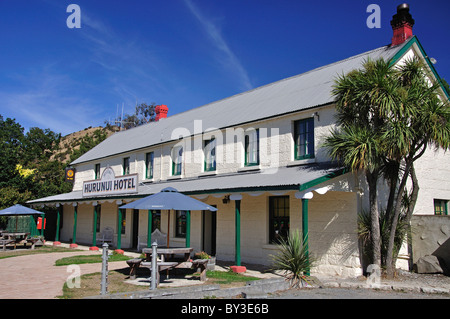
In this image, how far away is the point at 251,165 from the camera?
15.3m

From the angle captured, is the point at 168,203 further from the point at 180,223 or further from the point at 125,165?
the point at 125,165

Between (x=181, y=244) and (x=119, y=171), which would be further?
(x=119, y=171)

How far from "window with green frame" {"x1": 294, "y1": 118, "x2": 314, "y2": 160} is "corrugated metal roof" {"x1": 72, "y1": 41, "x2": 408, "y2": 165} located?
23.9 inches

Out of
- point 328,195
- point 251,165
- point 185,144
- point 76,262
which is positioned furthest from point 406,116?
point 76,262

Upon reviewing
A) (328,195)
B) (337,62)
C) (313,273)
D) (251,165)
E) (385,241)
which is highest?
(337,62)

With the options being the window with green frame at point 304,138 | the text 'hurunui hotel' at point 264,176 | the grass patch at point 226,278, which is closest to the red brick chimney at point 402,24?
the text 'hurunui hotel' at point 264,176

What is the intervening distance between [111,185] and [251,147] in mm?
7833

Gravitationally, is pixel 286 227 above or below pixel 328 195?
below

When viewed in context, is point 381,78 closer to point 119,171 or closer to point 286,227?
point 286,227

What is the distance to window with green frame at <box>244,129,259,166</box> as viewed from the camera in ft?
50.0

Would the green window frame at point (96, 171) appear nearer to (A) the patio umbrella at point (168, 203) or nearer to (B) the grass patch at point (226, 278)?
(A) the patio umbrella at point (168, 203)

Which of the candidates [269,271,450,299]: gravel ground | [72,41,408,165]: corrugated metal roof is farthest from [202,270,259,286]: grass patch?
[72,41,408,165]: corrugated metal roof

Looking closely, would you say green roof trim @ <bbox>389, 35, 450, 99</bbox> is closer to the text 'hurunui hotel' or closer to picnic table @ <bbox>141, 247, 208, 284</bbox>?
the text 'hurunui hotel'
